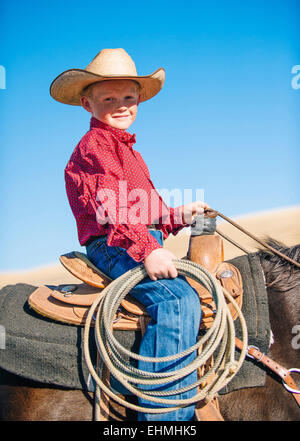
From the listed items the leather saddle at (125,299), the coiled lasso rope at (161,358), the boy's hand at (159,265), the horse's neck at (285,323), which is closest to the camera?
the coiled lasso rope at (161,358)

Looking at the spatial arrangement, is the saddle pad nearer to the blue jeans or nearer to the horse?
the horse

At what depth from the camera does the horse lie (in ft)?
7.14

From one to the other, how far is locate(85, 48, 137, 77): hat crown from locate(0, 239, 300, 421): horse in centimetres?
153

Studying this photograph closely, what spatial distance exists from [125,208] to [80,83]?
0.99 m

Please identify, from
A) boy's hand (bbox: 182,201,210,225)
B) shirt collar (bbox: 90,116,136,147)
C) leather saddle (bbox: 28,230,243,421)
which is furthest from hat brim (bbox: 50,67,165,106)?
leather saddle (bbox: 28,230,243,421)

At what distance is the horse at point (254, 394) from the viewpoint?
7.14 feet

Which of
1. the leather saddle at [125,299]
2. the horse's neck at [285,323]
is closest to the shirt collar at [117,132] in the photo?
the leather saddle at [125,299]

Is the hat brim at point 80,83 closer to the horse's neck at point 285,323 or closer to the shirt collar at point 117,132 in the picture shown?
the shirt collar at point 117,132

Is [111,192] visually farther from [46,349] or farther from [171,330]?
[46,349]

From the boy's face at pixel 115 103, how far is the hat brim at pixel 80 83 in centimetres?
5

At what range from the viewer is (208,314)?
2174 millimetres

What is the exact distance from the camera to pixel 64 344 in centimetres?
228

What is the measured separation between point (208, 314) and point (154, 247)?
479mm
